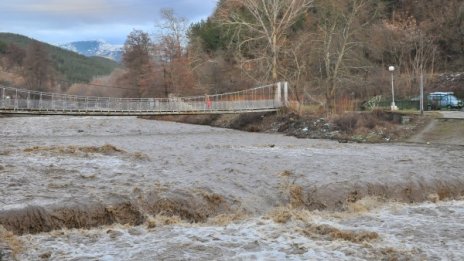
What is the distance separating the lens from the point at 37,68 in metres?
102

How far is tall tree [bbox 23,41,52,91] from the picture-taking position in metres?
100

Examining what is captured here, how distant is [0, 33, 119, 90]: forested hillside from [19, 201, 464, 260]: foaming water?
93.9 m

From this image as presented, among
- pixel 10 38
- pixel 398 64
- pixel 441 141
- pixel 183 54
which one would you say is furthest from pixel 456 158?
pixel 10 38

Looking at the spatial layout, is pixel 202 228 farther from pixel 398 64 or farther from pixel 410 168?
pixel 398 64

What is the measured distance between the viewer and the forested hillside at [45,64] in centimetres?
10212

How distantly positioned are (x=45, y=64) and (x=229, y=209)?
99.9 m

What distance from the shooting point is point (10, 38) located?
559 ft

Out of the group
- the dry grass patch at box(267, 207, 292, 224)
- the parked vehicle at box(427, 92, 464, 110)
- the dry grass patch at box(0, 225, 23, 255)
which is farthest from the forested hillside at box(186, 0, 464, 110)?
the dry grass patch at box(0, 225, 23, 255)

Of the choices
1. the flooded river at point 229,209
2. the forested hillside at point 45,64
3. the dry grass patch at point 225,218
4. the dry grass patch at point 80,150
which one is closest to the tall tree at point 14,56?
the forested hillside at point 45,64

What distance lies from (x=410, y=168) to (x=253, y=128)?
25016 millimetres

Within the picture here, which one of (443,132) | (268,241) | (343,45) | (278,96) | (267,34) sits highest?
(267,34)

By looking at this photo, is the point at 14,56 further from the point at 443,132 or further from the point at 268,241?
the point at 268,241

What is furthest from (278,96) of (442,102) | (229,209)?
Result: (229,209)

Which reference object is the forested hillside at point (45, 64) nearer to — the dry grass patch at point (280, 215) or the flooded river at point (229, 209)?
the flooded river at point (229, 209)
